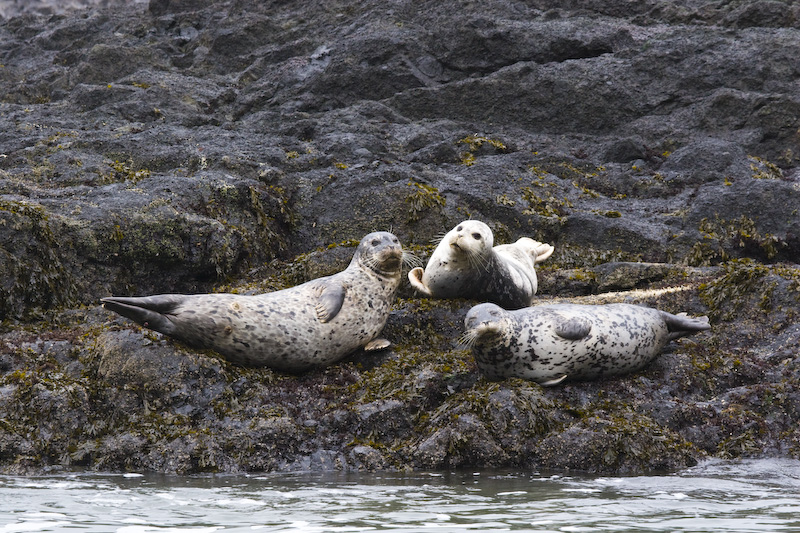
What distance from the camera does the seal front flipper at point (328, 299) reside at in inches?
247

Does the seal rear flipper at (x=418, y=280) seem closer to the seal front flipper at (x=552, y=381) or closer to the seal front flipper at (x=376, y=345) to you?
the seal front flipper at (x=376, y=345)

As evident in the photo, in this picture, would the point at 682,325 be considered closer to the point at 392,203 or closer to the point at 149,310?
the point at 392,203

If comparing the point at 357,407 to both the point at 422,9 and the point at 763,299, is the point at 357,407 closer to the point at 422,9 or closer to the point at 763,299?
the point at 763,299

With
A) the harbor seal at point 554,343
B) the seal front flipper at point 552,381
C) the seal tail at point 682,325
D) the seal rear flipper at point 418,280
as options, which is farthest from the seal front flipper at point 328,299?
the seal tail at point 682,325

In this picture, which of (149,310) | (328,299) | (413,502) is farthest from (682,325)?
(149,310)

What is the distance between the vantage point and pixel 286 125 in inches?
423

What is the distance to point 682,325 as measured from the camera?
6234 millimetres

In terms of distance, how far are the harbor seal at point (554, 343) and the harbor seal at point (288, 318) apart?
1.00 m

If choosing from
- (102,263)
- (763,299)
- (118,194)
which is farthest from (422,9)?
(763,299)

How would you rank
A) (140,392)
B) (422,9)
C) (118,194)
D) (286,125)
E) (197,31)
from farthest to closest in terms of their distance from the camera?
(197,31), (422,9), (286,125), (118,194), (140,392)

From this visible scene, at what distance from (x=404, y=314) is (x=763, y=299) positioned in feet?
9.66

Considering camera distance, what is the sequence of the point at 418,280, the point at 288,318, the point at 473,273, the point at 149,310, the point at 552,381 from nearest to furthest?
the point at 552,381 < the point at 149,310 < the point at 288,318 < the point at 473,273 < the point at 418,280

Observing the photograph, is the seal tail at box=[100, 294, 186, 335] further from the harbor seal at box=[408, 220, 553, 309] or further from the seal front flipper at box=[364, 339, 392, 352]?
the harbor seal at box=[408, 220, 553, 309]

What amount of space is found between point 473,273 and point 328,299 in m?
1.47
